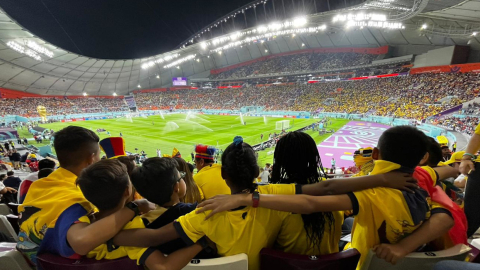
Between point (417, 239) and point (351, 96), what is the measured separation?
50.8 meters

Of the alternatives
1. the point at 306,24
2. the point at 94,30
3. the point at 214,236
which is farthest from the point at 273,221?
the point at 94,30

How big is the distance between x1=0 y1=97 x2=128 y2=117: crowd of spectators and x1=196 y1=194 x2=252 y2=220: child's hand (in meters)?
59.0

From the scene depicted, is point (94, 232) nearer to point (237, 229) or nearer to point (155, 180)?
point (155, 180)

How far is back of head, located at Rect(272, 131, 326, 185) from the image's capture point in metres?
2.17

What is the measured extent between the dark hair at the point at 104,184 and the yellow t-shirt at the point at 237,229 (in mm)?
591

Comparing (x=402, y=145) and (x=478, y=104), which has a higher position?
(x=402, y=145)

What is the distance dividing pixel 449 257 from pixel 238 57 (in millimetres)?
73532

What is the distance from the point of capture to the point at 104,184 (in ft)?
5.94

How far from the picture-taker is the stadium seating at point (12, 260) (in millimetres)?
2010

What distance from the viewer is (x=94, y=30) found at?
1971 inches

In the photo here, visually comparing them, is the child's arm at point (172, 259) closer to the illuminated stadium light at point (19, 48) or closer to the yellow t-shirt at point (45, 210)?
the yellow t-shirt at point (45, 210)

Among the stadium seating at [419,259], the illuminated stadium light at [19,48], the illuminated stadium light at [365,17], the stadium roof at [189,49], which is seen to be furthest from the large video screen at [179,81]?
the stadium seating at [419,259]

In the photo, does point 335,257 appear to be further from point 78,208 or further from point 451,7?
point 451,7

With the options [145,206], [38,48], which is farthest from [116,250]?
[38,48]
